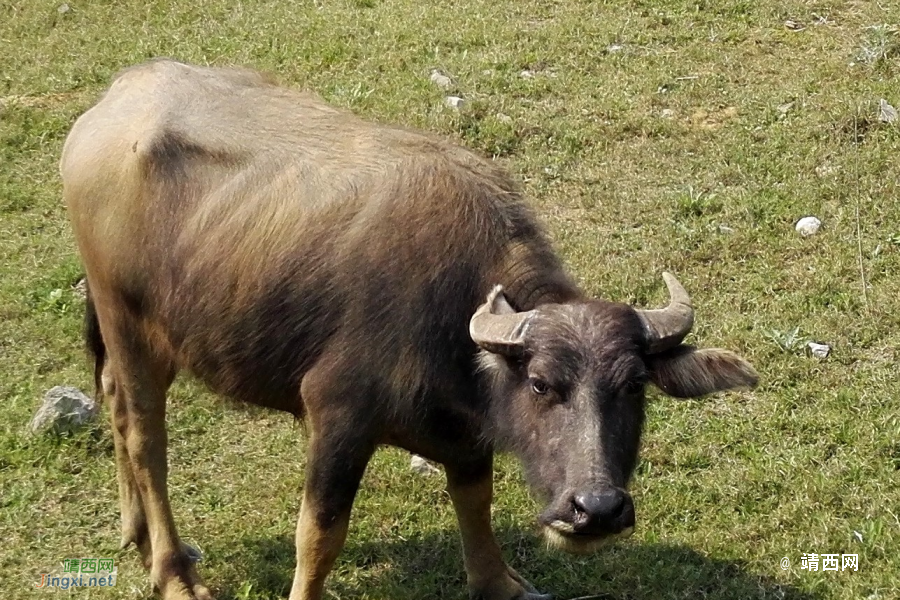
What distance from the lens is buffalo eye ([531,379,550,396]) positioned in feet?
15.9

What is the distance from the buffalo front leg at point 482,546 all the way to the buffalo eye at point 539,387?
1.05m

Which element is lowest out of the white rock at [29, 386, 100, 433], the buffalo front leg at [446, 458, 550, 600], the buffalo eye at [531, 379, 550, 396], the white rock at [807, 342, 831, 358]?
the white rock at [29, 386, 100, 433]

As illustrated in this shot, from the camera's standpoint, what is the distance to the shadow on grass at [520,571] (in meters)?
5.94

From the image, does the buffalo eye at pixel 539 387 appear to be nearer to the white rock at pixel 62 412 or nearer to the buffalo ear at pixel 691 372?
the buffalo ear at pixel 691 372

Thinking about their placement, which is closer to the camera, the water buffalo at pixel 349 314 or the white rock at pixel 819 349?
the water buffalo at pixel 349 314

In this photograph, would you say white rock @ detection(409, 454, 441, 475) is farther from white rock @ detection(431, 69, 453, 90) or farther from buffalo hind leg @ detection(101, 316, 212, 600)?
white rock @ detection(431, 69, 453, 90)

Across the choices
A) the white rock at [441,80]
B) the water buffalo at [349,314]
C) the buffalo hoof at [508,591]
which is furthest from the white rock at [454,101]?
the buffalo hoof at [508,591]

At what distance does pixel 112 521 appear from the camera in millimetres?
6621

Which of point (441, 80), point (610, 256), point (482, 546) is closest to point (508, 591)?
point (482, 546)

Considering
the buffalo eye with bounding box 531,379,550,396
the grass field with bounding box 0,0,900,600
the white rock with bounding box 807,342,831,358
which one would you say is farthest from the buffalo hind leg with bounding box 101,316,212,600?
the white rock with bounding box 807,342,831,358

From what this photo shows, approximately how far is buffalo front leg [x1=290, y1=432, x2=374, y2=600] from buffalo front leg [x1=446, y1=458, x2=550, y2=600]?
71cm

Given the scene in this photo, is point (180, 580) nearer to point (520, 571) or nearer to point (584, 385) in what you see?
point (520, 571)

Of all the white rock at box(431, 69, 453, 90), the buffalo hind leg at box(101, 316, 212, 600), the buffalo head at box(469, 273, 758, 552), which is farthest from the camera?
the white rock at box(431, 69, 453, 90)

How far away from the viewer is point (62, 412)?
23.5ft
